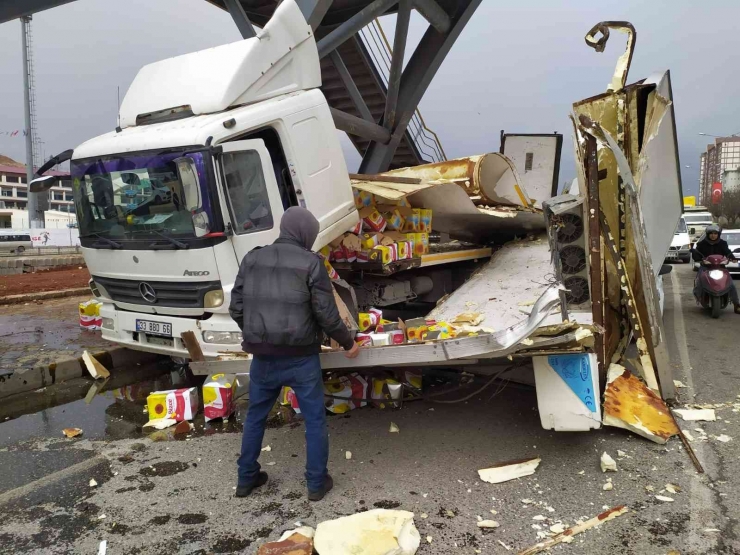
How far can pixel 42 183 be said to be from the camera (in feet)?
18.3

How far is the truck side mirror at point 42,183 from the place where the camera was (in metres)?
5.50

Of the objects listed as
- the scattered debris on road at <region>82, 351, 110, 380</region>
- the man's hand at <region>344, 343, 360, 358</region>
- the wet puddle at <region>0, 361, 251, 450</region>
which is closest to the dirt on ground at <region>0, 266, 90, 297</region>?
the scattered debris on road at <region>82, 351, 110, 380</region>

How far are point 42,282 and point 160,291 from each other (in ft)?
36.3

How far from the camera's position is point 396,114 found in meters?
12.0

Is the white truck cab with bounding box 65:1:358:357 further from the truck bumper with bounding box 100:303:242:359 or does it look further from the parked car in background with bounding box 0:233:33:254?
the parked car in background with bounding box 0:233:33:254

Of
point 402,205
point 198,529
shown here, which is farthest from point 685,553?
point 402,205

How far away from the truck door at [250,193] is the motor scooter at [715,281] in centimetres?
738

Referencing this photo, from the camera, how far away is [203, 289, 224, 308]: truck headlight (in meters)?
4.68

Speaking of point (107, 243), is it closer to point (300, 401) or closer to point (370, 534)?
point (300, 401)

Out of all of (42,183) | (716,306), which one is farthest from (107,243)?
(716,306)

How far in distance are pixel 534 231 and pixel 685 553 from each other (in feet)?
17.6

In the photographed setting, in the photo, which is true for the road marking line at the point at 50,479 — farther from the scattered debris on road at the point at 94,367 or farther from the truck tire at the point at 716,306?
the truck tire at the point at 716,306

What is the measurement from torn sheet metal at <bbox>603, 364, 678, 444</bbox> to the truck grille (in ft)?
10.8

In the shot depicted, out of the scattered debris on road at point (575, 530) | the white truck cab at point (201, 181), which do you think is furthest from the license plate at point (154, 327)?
the scattered debris on road at point (575, 530)
